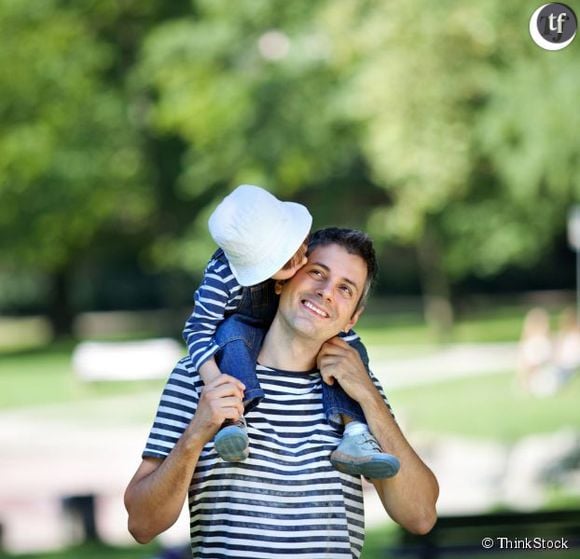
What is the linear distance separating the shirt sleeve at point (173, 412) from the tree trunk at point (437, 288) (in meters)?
22.3

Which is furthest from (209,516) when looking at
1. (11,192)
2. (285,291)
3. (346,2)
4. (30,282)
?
(30,282)

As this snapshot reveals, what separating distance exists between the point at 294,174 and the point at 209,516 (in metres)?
23.5

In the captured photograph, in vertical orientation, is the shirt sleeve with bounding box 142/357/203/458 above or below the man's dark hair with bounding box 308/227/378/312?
below

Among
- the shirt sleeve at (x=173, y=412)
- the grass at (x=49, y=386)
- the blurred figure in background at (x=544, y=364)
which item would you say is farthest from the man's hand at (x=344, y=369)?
the grass at (x=49, y=386)

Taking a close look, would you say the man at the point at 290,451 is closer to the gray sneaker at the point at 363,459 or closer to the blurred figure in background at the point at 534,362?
the gray sneaker at the point at 363,459

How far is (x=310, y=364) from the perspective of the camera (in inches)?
88.8

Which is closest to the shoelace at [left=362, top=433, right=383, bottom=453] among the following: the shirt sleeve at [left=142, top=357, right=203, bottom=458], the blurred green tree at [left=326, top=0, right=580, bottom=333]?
the shirt sleeve at [left=142, top=357, right=203, bottom=458]

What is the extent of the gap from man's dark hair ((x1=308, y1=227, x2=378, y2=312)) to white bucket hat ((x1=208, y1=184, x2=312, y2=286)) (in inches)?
2.5

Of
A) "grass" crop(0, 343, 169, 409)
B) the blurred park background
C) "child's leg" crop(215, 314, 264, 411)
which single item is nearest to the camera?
"child's leg" crop(215, 314, 264, 411)

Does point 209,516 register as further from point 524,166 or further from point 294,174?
point 294,174

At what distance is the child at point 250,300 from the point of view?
6.86 ft

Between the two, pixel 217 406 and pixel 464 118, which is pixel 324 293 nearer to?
pixel 217 406

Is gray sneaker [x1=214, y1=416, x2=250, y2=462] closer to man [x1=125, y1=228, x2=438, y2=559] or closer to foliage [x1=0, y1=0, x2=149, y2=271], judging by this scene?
man [x1=125, y1=228, x2=438, y2=559]

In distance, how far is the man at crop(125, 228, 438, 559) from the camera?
2117mm
